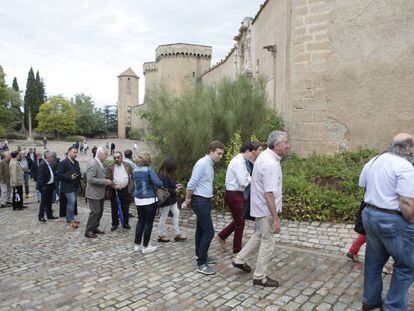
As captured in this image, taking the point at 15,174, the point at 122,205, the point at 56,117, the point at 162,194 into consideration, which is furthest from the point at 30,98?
the point at 162,194

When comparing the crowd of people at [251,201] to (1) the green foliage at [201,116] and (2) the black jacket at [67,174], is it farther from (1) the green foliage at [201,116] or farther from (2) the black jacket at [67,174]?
(1) the green foliage at [201,116]

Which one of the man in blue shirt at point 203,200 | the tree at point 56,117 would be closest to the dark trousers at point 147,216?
the man in blue shirt at point 203,200

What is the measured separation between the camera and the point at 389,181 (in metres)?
3.58

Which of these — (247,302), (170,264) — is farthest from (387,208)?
(170,264)

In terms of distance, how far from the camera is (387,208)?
3.60 meters

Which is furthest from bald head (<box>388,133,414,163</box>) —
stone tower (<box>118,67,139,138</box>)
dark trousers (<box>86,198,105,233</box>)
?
stone tower (<box>118,67,139,138</box>)

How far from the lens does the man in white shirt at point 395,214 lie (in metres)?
3.50

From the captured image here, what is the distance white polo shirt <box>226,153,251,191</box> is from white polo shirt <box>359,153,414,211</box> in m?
2.01

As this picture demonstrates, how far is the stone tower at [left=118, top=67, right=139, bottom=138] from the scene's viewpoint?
69.4 m

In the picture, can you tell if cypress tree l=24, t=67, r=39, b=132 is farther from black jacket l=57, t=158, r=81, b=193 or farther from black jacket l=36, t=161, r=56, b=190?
black jacket l=57, t=158, r=81, b=193

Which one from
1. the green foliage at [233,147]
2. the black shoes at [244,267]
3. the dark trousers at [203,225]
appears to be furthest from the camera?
the green foliage at [233,147]

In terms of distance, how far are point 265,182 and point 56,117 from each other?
60890 millimetres

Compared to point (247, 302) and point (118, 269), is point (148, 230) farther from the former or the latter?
point (247, 302)

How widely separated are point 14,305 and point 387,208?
4.05m
